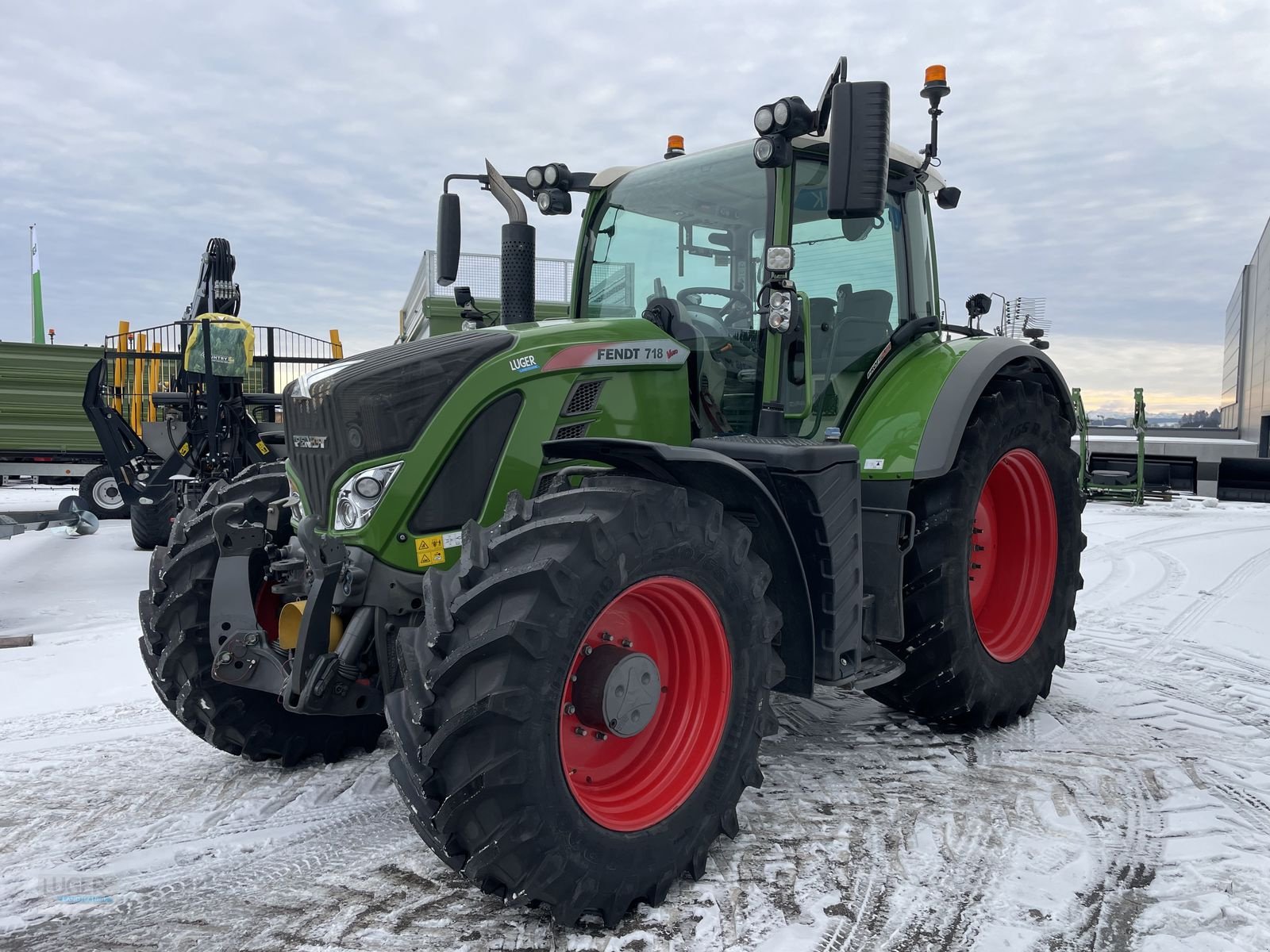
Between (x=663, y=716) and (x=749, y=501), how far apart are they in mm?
701

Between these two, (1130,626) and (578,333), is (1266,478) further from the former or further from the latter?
(578,333)

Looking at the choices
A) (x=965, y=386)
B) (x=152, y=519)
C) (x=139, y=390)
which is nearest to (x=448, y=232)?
(x=965, y=386)

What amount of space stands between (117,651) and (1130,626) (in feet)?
20.4

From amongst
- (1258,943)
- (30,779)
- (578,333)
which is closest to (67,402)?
(30,779)

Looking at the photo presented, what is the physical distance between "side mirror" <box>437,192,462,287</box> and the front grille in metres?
1.04

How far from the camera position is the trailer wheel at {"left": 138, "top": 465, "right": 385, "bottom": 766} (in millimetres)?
3443

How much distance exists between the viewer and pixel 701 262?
12.7 ft

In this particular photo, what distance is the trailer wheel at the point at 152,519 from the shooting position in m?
10.0

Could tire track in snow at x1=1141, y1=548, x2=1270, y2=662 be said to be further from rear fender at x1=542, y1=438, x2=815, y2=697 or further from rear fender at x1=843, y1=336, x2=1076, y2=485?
rear fender at x1=542, y1=438, x2=815, y2=697

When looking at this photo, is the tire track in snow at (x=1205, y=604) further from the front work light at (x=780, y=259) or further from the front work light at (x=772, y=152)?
the front work light at (x=772, y=152)

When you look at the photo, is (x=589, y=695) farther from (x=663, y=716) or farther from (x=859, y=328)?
(x=859, y=328)

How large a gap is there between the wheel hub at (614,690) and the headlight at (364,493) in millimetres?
781

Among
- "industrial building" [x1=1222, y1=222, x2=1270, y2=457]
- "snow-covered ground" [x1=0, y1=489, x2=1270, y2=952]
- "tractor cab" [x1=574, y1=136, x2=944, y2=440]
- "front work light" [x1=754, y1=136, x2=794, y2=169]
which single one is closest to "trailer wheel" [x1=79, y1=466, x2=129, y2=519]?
"snow-covered ground" [x1=0, y1=489, x2=1270, y2=952]

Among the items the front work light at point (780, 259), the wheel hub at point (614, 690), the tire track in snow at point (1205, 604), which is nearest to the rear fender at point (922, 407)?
the front work light at point (780, 259)
